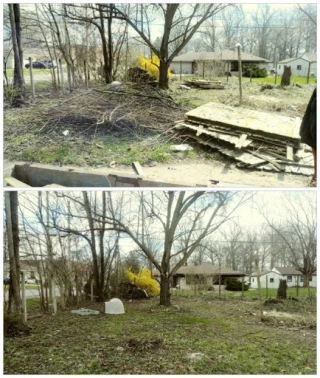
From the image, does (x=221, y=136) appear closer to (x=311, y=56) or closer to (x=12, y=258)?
(x=311, y=56)

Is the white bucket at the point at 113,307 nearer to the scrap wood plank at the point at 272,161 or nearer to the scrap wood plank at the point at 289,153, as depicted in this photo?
the scrap wood plank at the point at 272,161

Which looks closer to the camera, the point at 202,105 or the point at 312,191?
the point at 312,191

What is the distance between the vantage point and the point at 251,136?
302 cm

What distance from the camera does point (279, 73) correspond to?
3.18 m

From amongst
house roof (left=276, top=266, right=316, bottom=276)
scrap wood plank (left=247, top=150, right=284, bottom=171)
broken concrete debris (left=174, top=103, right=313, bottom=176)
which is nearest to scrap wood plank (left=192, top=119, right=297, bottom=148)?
broken concrete debris (left=174, top=103, right=313, bottom=176)

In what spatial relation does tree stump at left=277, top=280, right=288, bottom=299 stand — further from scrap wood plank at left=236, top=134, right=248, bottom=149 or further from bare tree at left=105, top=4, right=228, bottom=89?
bare tree at left=105, top=4, right=228, bottom=89

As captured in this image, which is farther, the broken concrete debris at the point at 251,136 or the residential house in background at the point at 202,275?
the residential house in background at the point at 202,275

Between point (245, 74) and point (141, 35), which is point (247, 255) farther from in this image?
point (141, 35)

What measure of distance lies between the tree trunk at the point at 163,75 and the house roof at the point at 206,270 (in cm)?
131

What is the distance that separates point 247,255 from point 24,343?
1.51 m

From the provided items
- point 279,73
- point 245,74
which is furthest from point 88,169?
point 279,73

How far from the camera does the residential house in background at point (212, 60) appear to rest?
311cm

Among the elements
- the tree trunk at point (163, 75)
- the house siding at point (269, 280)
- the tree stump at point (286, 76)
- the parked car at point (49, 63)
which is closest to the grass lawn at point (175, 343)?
the house siding at point (269, 280)

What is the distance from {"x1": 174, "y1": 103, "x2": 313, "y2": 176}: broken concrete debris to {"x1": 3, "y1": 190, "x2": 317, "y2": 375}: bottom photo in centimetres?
19
